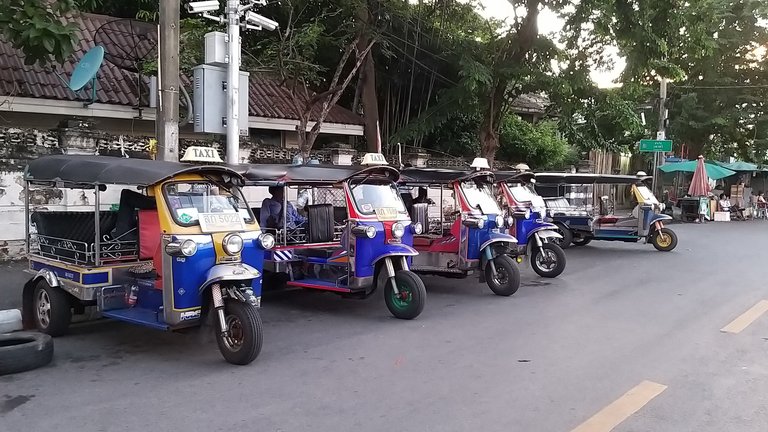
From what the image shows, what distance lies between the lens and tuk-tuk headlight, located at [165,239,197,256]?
5699mm

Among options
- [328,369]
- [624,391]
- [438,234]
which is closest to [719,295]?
[438,234]

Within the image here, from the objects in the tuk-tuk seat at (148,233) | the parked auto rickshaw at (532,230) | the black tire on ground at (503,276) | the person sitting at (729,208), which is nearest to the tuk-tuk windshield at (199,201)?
the tuk-tuk seat at (148,233)

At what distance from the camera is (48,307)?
6691mm

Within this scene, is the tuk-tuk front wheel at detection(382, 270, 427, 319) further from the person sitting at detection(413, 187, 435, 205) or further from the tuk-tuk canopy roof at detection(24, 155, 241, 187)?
the person sitting at detection(413, 187, 435, 205)

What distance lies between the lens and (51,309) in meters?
6.58

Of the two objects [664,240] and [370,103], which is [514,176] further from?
[370,103]

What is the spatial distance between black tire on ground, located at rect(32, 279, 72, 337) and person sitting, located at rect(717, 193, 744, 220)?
28109mm

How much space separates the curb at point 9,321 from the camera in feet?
20.4

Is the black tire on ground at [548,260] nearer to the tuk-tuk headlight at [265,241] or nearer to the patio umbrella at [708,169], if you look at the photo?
the tuk-tuk headlight at [265,241]

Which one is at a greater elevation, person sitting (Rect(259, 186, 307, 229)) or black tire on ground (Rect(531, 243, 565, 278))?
person sitting (Rect(259, 186, 307, 229))

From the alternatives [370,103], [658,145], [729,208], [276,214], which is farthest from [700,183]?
[276,214]

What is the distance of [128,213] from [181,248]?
5.58 ft

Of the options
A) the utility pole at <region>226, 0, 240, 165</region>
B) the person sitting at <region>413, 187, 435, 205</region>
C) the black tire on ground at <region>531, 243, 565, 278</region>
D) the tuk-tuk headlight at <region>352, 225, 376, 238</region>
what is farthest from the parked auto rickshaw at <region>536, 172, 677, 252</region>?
the utility pole at <region>226, 0, 240, 165</region>

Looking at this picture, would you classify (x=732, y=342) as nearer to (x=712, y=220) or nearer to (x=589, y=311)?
(x=589, y=311)
